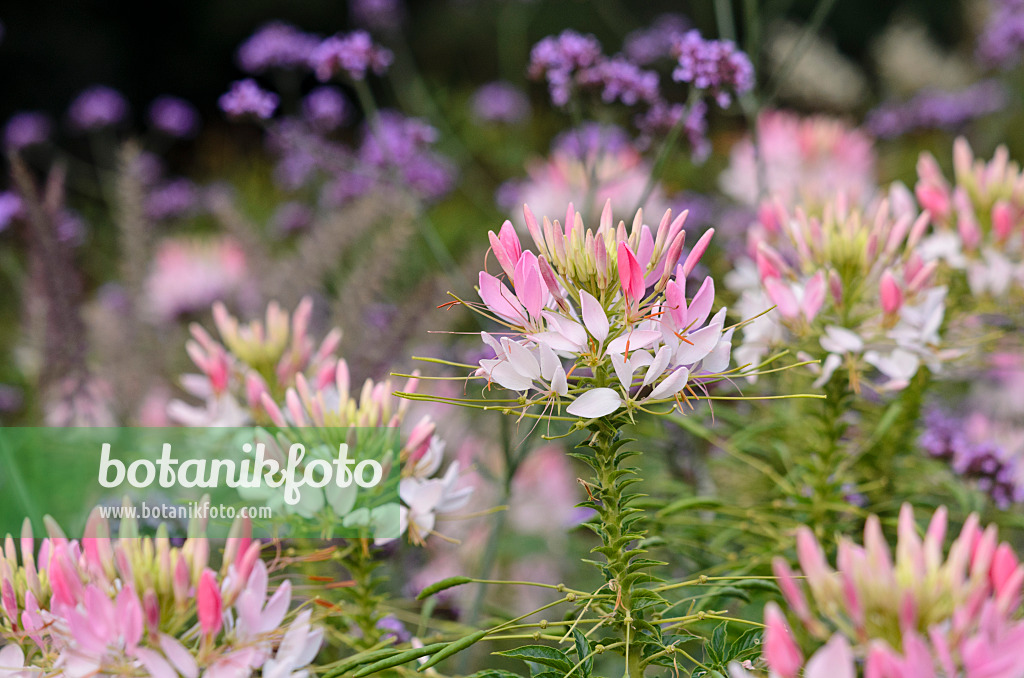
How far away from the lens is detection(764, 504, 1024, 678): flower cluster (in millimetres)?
337

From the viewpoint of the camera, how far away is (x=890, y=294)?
0.67m

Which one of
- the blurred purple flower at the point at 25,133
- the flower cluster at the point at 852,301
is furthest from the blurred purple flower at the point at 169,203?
the flower cluster at the point at 852,301

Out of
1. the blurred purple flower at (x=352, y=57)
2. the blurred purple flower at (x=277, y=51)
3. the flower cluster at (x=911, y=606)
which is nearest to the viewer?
the flower cluster at (x=911, y=606)

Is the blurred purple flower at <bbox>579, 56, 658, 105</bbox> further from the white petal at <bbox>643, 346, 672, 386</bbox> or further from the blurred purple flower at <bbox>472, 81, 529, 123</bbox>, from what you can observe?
the blurred purple flower at <bbox>472, 81, 529, 123</bbox>

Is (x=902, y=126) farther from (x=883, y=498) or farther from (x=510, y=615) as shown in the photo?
(x=510, y=615)

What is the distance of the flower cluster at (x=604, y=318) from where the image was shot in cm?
48

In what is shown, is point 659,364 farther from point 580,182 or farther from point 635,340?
point 580,182

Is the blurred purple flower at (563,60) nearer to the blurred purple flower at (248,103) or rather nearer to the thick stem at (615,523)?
the blurred purple flower at (248,103)

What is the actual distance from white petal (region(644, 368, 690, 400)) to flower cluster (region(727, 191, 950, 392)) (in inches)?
9.1

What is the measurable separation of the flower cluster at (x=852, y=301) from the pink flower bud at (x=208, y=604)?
50cm

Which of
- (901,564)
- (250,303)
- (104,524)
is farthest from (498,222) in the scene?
(901,564)

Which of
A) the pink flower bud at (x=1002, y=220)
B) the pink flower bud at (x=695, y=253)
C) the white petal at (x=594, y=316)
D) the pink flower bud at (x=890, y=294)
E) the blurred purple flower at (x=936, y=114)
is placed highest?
the blurred purple flower at (x=936, y=114)

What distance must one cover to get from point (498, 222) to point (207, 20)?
5589 millimetres

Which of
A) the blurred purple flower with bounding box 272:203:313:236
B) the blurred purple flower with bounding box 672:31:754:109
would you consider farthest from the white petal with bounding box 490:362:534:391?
the blurred purple flower with bounding box 272:203:313:236
